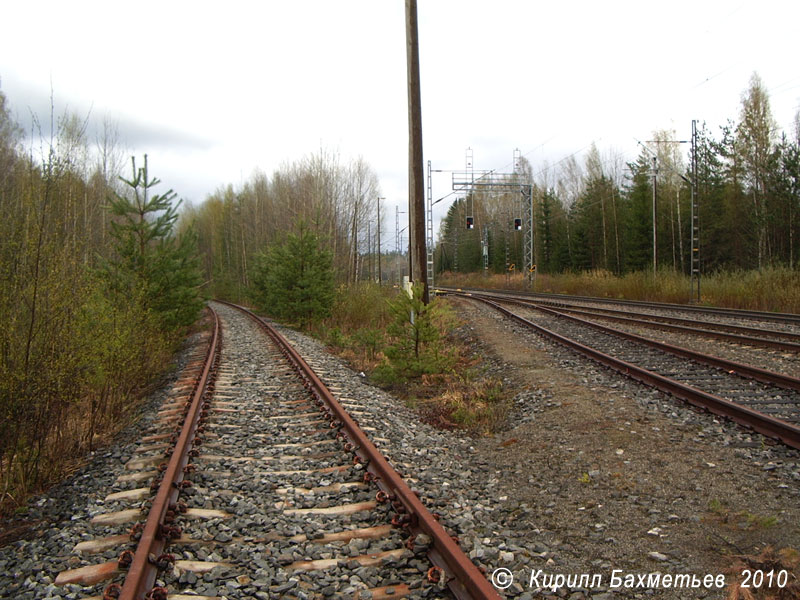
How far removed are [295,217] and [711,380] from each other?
922 inches

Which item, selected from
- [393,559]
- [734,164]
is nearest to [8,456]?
[393,559]

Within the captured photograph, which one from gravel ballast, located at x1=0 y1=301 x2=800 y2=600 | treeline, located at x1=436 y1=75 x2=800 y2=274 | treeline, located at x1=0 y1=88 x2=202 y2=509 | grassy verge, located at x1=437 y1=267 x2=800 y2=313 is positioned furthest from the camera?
treeline, located at x1=436 y1=75 x2=800 y2=274

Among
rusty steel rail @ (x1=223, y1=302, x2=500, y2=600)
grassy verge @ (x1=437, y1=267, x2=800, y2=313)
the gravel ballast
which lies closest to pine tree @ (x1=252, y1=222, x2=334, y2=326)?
the gravel ballast

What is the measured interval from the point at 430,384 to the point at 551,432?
3968 mm

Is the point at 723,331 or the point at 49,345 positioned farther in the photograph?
the point at 723,331

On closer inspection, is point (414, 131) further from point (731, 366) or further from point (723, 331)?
point (723, 331)

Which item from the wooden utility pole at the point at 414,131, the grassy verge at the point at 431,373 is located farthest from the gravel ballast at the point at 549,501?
the wooden utility pole at the point at 414,131

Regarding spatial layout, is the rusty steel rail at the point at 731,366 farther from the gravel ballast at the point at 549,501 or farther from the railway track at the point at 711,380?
the gravel ballast at the point at 549,501

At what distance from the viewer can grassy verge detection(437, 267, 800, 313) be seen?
19.4m

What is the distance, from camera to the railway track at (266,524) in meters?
3.09

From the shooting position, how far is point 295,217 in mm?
28609

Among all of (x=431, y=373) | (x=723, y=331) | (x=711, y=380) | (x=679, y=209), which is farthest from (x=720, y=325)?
(x=679, y=209)

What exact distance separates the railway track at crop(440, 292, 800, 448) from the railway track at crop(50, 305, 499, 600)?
4.01m

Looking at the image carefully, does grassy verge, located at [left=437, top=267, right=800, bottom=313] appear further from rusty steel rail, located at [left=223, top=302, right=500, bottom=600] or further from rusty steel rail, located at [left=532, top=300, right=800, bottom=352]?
rusty steel rail, located at [left=223, top=302, right=500, bottom=600]
